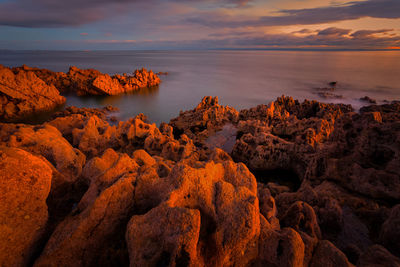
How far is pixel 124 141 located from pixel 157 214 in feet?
29.4

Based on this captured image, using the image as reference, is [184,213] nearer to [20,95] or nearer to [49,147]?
[49,147]

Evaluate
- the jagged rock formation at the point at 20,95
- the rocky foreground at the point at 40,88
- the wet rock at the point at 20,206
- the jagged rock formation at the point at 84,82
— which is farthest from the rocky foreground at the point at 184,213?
the jagged rock formation at the point at 84,82

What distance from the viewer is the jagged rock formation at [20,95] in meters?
25.4

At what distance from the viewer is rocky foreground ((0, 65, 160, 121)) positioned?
25719 mm

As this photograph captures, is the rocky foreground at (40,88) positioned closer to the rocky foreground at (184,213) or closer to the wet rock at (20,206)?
the rocky foreground at (184,213)

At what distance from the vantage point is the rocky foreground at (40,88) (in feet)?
84.4

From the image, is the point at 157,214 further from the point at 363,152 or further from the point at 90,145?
the point at 90,145

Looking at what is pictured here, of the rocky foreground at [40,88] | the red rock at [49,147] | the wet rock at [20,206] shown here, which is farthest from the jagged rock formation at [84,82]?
the wet rock at [20,206]

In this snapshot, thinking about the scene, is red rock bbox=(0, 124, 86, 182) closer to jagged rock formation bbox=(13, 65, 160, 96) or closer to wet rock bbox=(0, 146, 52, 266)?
wet rock bbox=(0, 146, 52, 266)

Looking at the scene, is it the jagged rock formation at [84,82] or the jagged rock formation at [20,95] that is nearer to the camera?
the jagged rock formation at [20,95]

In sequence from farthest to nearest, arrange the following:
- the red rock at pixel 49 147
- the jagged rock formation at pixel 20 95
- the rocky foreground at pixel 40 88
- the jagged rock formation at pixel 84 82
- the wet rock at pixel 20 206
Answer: the jagged rock formation at pixel 84 82 < the rocky foreground at pixel 40 88 < the jagged rock formation at pixel 20 95 < the red rock at pixel 49 147 < the wet rock at pixel 20 206

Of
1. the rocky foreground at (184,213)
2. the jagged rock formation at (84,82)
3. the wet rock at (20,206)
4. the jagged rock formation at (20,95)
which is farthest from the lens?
the jagged rock formation at (84,82)

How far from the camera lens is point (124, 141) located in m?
11.3

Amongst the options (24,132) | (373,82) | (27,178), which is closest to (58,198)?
(27,178)
